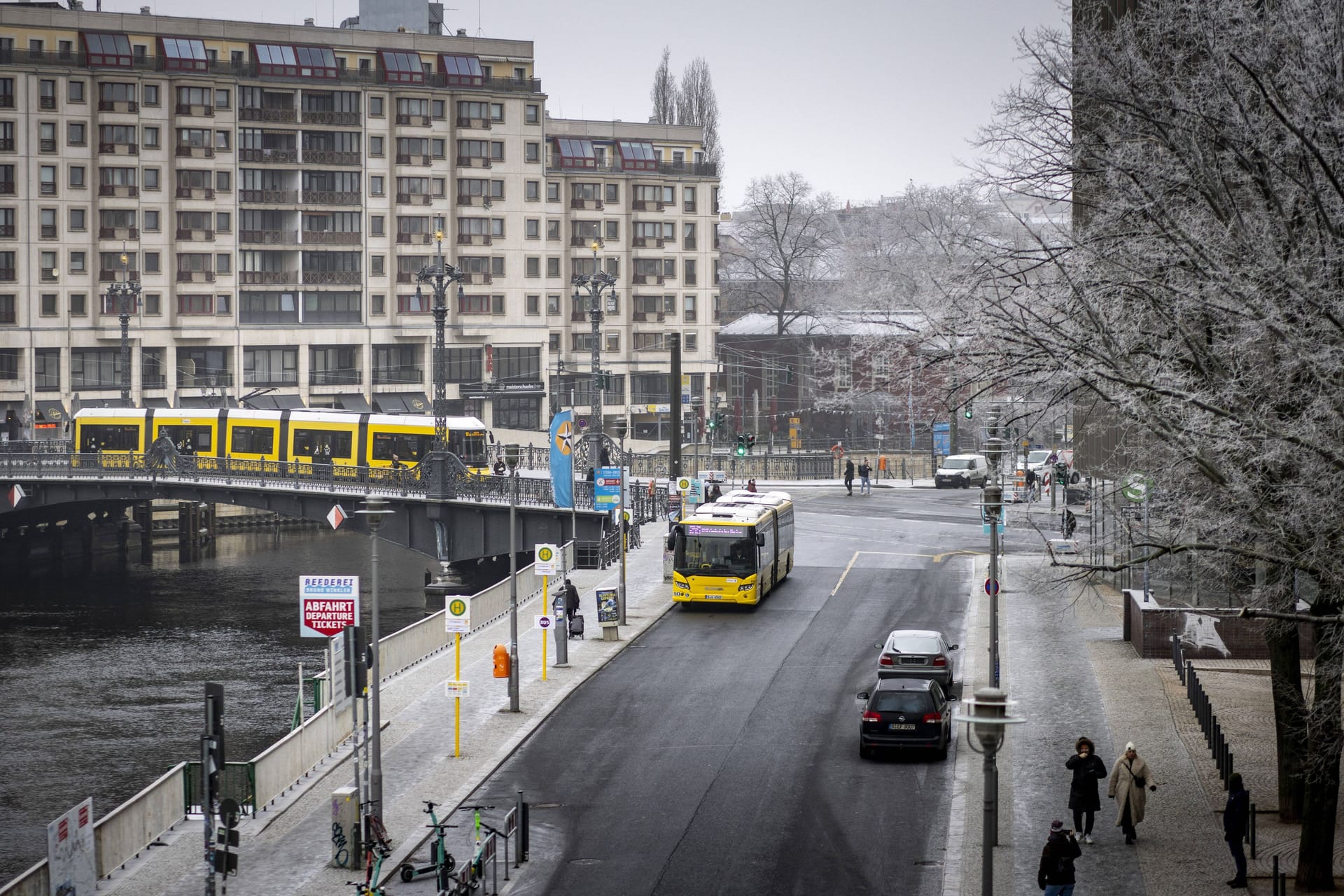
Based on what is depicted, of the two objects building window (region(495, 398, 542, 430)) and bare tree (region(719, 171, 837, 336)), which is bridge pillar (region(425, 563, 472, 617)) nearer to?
building window (region(495, 398, 542, 430))

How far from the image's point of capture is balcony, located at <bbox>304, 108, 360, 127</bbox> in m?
99.1

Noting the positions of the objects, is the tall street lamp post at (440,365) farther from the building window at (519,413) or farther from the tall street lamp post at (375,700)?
the building window at (519,413)

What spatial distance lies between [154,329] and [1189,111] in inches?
3418

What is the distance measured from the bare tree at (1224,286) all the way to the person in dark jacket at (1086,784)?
2765mm

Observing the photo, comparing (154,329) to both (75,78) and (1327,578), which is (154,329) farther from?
(1327,578)

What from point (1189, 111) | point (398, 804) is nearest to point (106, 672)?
point (398, 804)

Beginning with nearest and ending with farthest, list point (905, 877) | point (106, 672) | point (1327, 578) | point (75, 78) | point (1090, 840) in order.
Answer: point (1327, 578) → point (905, 877) → point (1090, 840) → point (106, 672) → point (75, 78)

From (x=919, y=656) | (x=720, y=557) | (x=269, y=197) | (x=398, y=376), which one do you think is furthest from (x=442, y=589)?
(x=269, y=197)

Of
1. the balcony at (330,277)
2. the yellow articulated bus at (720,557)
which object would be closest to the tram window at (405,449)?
the yellow articulated bus at (720,557)

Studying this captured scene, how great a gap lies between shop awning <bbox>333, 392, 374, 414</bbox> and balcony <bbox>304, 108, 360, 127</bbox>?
677 inches

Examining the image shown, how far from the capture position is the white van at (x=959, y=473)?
8094 centimetres

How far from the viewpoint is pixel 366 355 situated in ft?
332

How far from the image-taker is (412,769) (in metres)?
28.3

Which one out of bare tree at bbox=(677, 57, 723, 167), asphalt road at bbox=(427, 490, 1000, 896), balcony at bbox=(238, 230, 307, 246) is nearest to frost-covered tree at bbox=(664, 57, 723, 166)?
bare tree at bbox=(677, 57, 723, 167)
